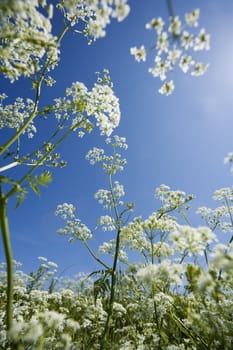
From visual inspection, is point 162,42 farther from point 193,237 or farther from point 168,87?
point 193,237

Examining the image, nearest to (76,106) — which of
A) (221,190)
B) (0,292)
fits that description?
(221,190)

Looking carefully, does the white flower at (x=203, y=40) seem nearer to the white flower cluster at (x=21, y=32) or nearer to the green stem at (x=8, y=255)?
the white flower cluster at (x=21, y=32)

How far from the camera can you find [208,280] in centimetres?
229

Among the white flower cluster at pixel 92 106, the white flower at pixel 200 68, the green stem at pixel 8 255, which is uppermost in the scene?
the white flower cluster at pixel 92 106

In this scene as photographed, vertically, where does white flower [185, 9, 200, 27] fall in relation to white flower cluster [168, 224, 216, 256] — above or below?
above

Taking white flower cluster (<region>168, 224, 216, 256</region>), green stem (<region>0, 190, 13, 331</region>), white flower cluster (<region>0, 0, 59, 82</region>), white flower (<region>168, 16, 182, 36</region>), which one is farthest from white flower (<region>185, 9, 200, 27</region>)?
green stem (<region>0, 190, 13, 331</region>)

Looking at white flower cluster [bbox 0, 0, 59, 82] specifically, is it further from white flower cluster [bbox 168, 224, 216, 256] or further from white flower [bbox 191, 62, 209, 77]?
white flower cluster [bbox 168, 224, 216, 256]

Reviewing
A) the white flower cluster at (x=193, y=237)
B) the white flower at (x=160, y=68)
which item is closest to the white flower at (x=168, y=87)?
the white flower at (x=160, y=68)

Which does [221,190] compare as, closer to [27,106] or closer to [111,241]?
[111,241]

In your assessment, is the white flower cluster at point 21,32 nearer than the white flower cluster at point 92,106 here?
Yes

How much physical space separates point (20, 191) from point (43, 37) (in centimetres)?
161

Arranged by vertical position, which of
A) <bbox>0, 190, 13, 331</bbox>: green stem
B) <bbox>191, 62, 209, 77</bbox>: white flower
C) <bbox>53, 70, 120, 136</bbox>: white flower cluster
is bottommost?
<bbox>0, 190, 13, 331</bbox>: green stem

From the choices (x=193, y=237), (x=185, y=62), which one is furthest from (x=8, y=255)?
(x=185, y=62)

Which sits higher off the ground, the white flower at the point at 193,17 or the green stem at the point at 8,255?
the white flower at the point at 193,17
